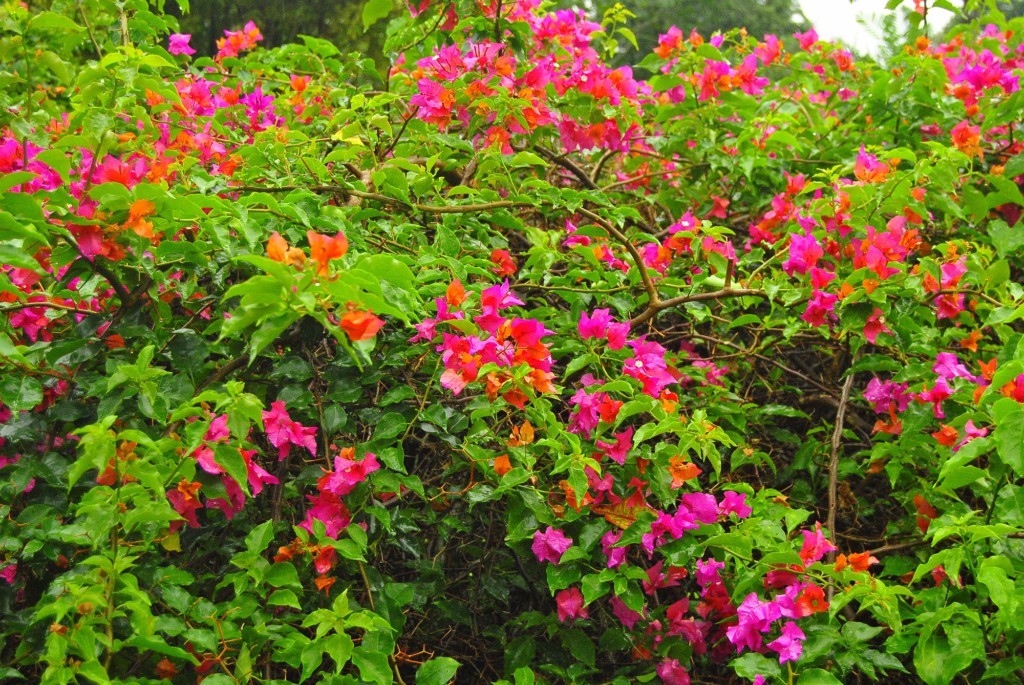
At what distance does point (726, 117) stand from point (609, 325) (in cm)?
120

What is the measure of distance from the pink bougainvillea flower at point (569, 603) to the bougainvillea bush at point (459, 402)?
0.04 m

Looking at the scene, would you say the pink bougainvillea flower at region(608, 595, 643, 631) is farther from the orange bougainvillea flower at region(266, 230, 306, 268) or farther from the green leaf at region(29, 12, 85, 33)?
the green leaf at region(29, 12, 85, 33)

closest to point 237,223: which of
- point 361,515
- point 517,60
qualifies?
point 361,515

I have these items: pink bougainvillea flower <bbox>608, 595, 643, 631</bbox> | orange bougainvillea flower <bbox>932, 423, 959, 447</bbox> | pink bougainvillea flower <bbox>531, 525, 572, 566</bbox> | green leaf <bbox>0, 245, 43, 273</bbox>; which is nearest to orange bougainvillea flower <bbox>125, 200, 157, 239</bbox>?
green leaf <bbox>0, 245, 43, 273</bbox>

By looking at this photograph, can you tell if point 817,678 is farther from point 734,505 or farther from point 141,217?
point 141,217

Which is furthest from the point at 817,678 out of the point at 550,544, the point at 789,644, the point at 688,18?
the point at 688,18

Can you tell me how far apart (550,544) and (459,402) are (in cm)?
33

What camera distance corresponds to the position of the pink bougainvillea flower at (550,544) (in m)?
1.69

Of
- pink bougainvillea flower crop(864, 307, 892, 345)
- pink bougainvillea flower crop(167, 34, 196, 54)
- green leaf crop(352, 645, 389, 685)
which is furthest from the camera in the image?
pink bougainvillea flower crop(167, 34, 196, 54)

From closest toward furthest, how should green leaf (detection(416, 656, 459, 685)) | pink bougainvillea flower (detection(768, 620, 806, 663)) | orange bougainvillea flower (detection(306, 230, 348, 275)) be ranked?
orange bougainvillea flower (detection(306, 230, 348, 275))
green leaf (detection(416, 656, 459, 685))
pink bougainvillea flower (detection(768, 620, 806, 663))

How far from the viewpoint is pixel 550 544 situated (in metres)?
1.69

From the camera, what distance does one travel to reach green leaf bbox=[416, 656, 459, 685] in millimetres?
1502

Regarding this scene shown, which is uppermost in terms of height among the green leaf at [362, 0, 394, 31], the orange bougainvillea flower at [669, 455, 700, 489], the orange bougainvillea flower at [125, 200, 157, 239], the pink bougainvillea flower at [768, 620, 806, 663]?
the green leaf at [362, 0, 394, 31]

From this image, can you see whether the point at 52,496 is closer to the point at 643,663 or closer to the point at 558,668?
the point at 558,668
